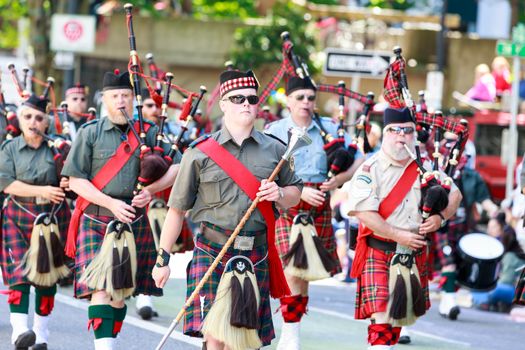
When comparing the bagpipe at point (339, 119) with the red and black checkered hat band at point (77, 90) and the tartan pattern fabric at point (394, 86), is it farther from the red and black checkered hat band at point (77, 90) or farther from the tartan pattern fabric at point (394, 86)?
the red and black checkered hat band at point (77, 90)

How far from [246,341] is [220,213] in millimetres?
723

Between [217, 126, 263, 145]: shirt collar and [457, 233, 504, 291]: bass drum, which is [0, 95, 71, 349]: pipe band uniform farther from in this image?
[457, 233, 504, 291]: bass drum

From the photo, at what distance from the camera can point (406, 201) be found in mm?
8492

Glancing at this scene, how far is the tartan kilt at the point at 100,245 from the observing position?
8602mm

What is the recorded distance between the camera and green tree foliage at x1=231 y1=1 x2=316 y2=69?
92.9 feet

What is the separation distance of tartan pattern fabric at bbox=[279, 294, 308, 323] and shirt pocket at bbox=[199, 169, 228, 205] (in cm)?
245

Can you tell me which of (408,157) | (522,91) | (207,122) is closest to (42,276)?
(408,157)

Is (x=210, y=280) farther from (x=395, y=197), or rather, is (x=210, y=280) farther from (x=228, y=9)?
(x=228, y=9)

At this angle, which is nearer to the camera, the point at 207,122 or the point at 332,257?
the point at 332,257

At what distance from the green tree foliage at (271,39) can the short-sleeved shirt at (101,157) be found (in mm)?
19578

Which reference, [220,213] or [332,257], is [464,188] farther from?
[220,213]

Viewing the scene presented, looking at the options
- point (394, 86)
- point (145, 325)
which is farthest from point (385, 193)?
point (145, 325)

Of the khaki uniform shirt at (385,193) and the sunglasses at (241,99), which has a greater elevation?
the sunglasses at (241,99)

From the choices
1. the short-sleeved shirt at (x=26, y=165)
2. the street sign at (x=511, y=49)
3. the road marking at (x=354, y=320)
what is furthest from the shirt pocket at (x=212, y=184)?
Answer: the street sign at (x=511, y=49)
